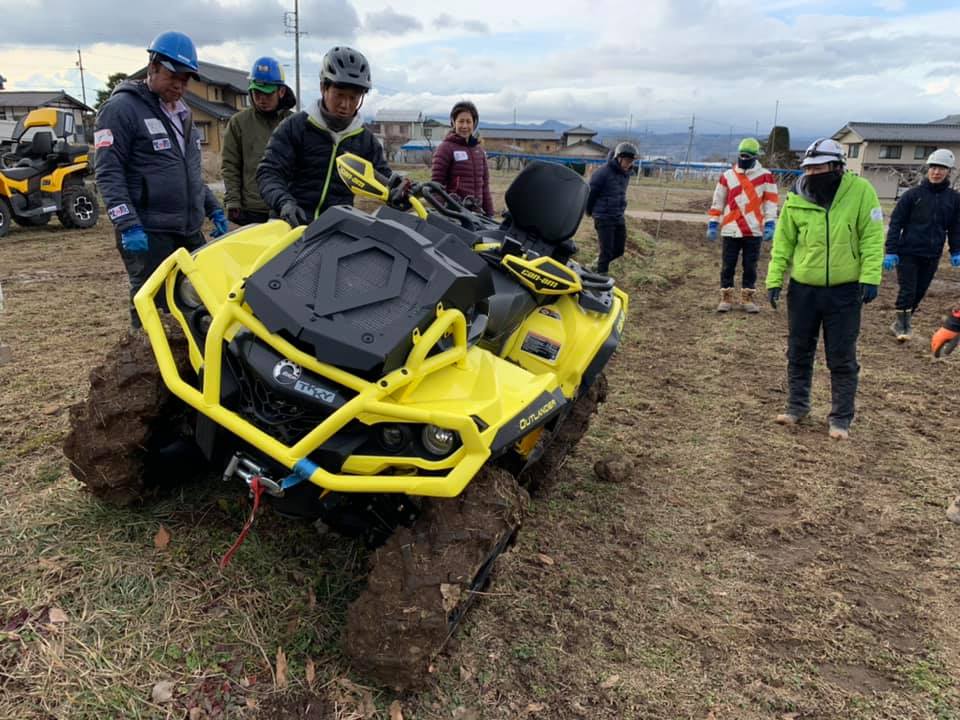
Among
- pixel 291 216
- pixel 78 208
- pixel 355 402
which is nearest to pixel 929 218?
pixel 291 216

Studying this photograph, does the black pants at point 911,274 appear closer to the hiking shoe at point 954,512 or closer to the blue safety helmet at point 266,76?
the hiking shoe at point 954,512

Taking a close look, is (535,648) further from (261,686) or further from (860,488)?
(860,488)

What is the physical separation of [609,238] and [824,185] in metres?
4.11

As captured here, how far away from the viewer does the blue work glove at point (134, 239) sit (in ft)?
12.5

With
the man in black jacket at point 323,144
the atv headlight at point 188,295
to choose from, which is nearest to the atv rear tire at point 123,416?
the atv headlight at point 188,295

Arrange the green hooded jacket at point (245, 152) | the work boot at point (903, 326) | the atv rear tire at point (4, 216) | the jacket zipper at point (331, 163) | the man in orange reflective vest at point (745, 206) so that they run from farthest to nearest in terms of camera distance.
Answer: the atv rear tire at point (4, 216)
the man in orange reflective vest at point (745, 206)
the work boot at point (903, 326)
the green hooded jacket at point (245, 152)
the jacket zipper at point (331, 163)

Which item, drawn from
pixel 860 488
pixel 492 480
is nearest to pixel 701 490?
pixel 860 488

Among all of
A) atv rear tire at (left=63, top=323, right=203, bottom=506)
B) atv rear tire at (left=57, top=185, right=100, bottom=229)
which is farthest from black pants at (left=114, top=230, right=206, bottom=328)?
atv rear tire at (left=57, top=185, right=100, bottom=229)

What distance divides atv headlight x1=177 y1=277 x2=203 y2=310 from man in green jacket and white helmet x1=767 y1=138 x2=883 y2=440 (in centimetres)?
398

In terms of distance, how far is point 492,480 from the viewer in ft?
8.06

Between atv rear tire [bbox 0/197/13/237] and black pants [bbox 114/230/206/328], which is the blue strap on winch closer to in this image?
black pants [bbox 114/230/206/328]

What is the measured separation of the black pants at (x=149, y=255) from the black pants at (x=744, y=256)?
6394 millimetres

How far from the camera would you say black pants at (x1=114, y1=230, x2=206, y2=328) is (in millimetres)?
4023

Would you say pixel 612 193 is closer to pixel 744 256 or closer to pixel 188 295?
pixel 744 256
